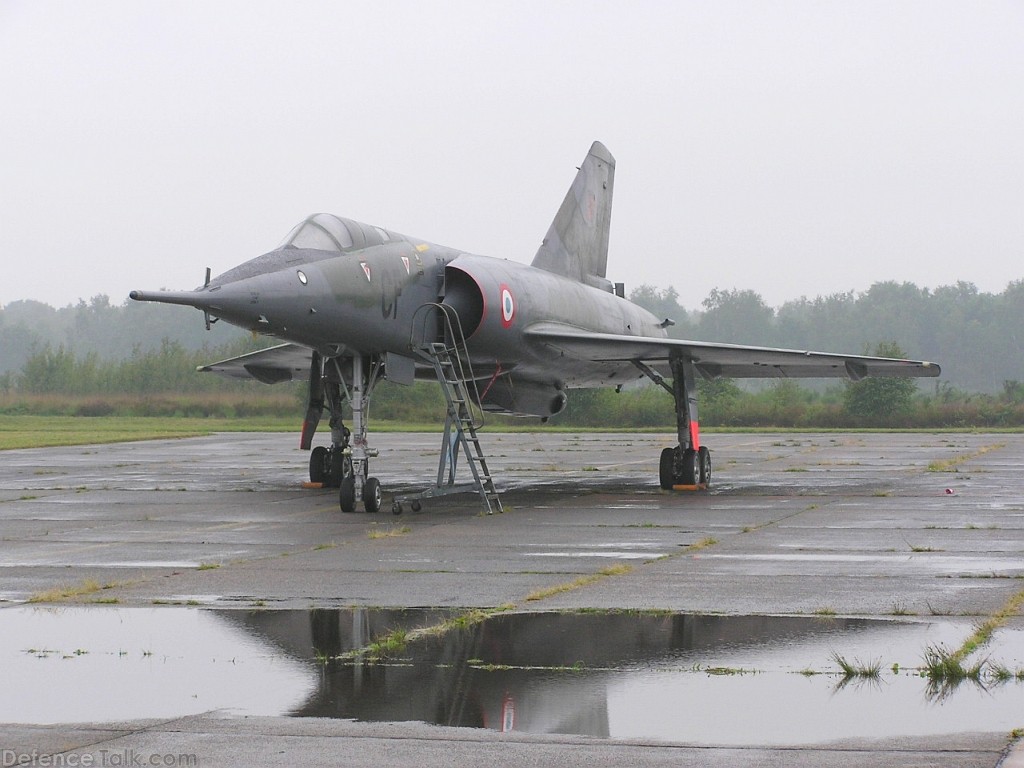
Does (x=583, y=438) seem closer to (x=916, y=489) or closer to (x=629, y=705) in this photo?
(x=916, y=489)

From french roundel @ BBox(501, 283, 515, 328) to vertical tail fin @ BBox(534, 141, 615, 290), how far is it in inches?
134

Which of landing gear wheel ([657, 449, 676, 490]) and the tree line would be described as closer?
landing gear wheel ([657, 449, 676, 490])

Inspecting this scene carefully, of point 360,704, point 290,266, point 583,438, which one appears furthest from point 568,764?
point 583,438

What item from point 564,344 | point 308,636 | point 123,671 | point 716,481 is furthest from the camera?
point 716,481

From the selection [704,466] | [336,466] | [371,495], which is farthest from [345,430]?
[704,466]

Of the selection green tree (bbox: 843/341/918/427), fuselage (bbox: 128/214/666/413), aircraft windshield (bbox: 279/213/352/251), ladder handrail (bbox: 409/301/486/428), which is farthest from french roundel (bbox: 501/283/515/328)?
green tree (bbox: 843/341/918/427)

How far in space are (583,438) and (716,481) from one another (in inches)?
653

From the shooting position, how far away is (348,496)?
13602 millimetres

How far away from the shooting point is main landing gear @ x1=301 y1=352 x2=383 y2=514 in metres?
13.5

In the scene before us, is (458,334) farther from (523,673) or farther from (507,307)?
(523,673)

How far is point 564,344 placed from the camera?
16500 millimetres

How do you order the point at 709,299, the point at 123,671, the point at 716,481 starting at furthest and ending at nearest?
the point at 709,299, the point at 716,481, the point at 123,671

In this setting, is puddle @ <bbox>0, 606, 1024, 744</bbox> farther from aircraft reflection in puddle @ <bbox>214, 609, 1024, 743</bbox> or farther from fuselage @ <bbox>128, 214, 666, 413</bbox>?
fuselage @ <bbox>128, 214, 666, 413</bbox>

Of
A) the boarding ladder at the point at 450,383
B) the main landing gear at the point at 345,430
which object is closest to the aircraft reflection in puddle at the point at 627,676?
the main landing gear at the point at 345,430
